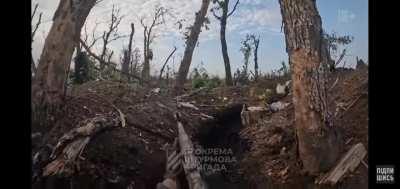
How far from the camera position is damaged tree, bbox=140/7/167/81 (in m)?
5.02

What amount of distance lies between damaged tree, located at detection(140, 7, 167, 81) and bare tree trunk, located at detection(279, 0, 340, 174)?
1064mm

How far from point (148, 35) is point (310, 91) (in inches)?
54.5

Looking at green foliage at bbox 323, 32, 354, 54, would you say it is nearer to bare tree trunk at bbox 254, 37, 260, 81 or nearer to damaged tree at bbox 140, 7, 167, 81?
bare tree trunk at bbox 254, 37, 260, 81

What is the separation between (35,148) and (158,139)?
3.28ft

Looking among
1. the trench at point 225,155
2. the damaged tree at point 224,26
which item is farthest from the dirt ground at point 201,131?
the damaged tree at point 224,26

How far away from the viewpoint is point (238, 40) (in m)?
4.83

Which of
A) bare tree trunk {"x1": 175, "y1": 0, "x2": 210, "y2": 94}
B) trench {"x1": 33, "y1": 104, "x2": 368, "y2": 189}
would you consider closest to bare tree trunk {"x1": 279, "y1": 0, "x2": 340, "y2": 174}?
trench {"x1": 33, "y1": 104, "x2": 368, "y2": 189}

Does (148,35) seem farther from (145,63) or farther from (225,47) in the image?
(225,47)

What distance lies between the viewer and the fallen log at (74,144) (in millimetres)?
4930

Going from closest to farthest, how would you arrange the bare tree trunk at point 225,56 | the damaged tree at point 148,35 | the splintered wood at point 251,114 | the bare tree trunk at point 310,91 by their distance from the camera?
the bare tree trunk at point 310,91
the splintered wood at point 251,114
the bare tree trunk at point 225,56
the damaged tree at point 148,35

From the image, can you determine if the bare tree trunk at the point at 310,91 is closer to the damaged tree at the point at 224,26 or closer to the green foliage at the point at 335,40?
the green foliage at the point at 335,40

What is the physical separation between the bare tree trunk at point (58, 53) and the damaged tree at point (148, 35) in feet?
1.70
